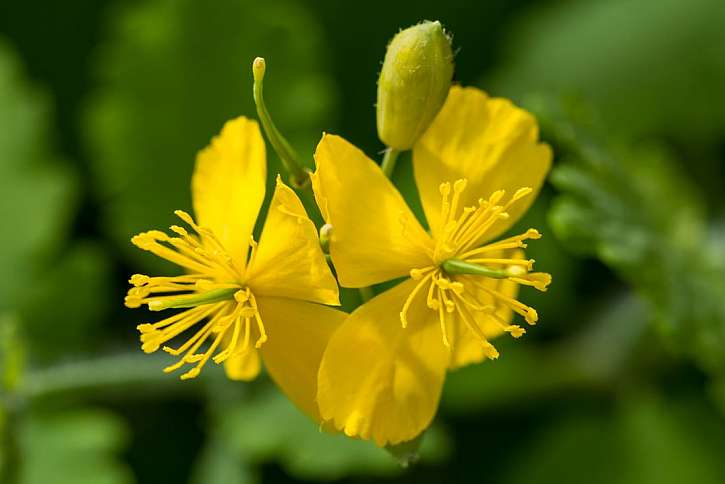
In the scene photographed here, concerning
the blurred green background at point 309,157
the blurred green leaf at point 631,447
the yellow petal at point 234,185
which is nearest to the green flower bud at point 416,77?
the yellow petal at point 234,185

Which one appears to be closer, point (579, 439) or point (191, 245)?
point (191, 245)

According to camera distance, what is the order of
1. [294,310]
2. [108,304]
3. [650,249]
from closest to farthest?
[294,310]
[650,249]
[108,304]

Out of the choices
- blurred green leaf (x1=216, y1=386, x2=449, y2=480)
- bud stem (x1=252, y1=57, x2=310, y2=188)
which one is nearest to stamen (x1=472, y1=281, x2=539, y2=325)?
bud stem (x1=252, y1=57, x2=310, y2=188)

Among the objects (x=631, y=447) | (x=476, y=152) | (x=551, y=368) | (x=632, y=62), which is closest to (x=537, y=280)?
(x=476, y=152)

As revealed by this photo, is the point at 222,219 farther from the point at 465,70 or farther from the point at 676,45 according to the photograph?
the point at 676,45

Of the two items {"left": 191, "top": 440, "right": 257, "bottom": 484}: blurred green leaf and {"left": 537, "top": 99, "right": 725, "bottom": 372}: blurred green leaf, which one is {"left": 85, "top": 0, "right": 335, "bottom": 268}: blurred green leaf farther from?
{"left": 537, "top": 99, "right": 725, "bottom": 372}: blurred green leaf

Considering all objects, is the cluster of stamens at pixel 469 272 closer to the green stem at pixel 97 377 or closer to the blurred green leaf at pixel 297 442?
the blurred green leaf at pixel 297 442

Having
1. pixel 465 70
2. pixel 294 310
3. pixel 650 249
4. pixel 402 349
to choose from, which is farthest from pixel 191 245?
pixel 465 70
